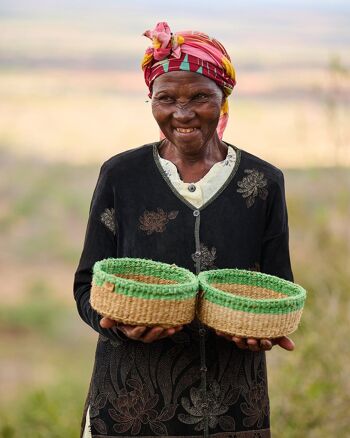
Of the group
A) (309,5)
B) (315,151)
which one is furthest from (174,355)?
(309,5)

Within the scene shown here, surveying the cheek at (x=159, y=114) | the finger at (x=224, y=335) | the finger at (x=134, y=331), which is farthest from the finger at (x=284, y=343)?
the cheek at (x=159, y=114)

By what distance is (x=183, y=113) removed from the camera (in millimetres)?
2740

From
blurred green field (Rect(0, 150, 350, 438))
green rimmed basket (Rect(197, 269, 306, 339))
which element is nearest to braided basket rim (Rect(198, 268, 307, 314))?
green rimmed basket (Rect(197, 269, 306, 339))

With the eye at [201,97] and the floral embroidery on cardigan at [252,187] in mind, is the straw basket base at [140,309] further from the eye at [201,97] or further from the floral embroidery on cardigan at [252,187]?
the eye at [201,97]

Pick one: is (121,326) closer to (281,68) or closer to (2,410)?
(2,410)

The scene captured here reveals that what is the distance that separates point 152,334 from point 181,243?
338 millimetres

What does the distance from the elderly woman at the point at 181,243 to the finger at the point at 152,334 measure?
0.18 metres

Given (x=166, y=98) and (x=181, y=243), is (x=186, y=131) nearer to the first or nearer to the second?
(x=166, y=98)

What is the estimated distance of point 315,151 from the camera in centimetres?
1041

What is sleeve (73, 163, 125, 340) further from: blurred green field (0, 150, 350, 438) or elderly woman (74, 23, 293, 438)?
blurred green field (0, 150, 350, 438)

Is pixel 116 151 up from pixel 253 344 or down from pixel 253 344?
up

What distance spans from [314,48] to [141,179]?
549 inches

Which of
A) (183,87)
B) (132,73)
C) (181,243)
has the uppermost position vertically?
(132,73)

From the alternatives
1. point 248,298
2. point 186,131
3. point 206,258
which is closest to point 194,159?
point 186,131
